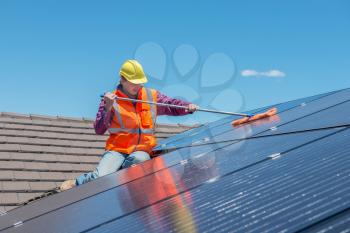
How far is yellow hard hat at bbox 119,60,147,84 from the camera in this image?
570cm

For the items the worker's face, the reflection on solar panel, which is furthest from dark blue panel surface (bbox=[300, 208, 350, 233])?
the worker's face

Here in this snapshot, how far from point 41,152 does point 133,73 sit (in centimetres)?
372

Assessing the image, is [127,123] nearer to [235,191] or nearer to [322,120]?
[322,120]

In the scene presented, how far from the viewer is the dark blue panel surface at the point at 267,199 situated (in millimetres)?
1854

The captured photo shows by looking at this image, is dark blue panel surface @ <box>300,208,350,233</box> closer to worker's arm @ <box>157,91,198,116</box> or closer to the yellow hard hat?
worker's arm @ <box>157,91,198,116</box>

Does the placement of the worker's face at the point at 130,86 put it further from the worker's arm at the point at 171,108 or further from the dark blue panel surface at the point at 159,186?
the dark blue panel surface at the point at 159,186

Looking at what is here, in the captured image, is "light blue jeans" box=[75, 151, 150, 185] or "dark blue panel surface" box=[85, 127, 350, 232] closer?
"dark blue panel surface" box=[85, 127, 350, 232]

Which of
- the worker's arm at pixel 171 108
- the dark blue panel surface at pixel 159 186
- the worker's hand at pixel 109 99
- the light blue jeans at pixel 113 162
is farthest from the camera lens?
the worker's arm at pixel 171 108

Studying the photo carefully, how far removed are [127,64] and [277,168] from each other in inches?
130

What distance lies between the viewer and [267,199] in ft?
7.21

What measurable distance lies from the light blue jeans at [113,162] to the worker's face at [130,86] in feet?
2.16

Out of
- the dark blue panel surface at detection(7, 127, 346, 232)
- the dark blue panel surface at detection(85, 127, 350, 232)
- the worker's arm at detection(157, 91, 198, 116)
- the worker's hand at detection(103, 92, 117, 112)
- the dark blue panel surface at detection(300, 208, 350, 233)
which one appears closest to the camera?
the dark blue panel surface at detection(300, 208, 350, 233)

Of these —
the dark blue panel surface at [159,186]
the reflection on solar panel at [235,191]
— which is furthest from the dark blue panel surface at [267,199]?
the dark blue panel surface at [159,186]

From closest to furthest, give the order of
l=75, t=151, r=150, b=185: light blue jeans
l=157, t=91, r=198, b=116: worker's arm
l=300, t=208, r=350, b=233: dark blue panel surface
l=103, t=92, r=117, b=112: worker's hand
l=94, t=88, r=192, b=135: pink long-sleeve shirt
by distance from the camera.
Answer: l=300, t=208, r=350, b=233: dark blue panel surface, l=103, t=92, r=117, b=112: worker's hand, l=75, t=151, r=150, b=185: light blue jeans, l=94, t=88, r=192, b=135: pink long-sleeve shirt, l=157, t=91, r=198, b=116: worker's arm
